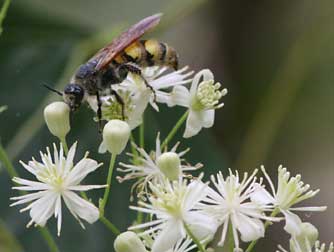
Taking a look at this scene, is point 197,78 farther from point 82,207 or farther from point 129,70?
point 82,207

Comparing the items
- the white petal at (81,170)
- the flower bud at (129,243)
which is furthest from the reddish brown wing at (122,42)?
the flower bud at (129,243)

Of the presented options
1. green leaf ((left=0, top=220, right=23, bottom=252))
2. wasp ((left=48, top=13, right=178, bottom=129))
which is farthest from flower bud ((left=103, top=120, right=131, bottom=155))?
green leaf ((left=0, top=220, right=23, bottom=252))

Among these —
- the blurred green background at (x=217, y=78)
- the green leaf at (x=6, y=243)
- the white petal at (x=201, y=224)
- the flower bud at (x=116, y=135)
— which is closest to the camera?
the white petal at (x=201, y=224)

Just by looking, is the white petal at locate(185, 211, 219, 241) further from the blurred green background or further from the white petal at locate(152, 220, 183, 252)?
the blurred green background

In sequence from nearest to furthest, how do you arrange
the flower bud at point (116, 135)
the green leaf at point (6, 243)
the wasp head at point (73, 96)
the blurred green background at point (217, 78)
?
the flower bud at point (116, 135) < the wasp head at point (73, 96) < the green leaf at point (6, 243) < the blurred green background at point (217, 78)

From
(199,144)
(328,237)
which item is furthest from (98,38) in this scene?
(328,237)

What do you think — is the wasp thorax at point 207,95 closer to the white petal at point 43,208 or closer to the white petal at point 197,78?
the white petal at point 197,78
